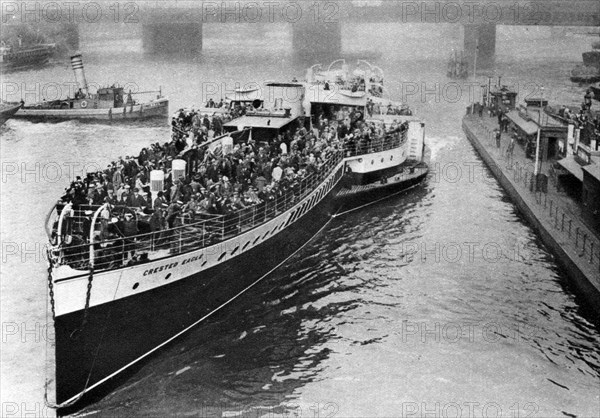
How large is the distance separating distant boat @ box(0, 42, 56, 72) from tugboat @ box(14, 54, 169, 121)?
94.6 ft

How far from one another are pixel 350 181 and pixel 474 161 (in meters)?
14.7

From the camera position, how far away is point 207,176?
26.5 m

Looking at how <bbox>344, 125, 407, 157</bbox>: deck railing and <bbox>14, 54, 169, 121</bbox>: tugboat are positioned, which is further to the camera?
<bbox>14, 54, 169, 121</bbox>: tugboat

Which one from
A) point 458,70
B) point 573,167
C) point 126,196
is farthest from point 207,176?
point 458,70

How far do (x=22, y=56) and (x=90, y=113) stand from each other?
117ft

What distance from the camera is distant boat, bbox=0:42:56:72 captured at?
87375 mm

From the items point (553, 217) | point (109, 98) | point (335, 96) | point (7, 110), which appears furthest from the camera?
point (109, 98)

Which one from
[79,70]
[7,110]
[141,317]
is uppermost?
[79,70]

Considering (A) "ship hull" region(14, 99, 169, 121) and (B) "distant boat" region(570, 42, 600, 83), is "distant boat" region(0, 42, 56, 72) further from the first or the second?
(B) "distant boat" region(570, 42, 600, 83)

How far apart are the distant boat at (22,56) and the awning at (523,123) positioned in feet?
195

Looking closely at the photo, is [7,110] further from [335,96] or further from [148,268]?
[148,268]

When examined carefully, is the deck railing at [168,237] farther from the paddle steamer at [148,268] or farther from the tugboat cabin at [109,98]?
the tugboat cabin at [109,98]

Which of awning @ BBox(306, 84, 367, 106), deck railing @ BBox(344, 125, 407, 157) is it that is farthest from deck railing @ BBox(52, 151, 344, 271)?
awning @ BBox(306, 84, 367, 106)

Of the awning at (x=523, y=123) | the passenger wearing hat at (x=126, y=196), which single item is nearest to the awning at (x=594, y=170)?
the awning at (x=523, y=123)
